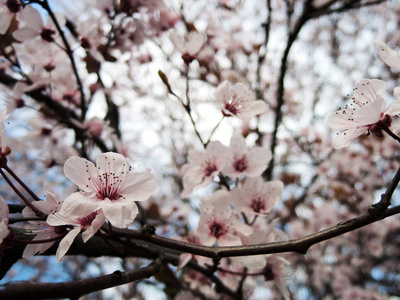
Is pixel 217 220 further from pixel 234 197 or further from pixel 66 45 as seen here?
pixel 66 45

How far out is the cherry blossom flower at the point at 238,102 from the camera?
128 cm

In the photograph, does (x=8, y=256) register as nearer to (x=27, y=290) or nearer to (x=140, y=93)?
(x=27, y=290)

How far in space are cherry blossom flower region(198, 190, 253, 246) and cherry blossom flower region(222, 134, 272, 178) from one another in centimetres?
18

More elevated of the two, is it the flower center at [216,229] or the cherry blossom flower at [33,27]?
the cherry blossom flower at [33,27]

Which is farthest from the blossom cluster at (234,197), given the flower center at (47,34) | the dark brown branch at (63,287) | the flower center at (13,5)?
the flower center at (13,5)

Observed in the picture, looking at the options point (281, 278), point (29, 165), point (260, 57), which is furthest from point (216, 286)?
point (29, 165)

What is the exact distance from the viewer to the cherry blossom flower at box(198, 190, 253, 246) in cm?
112

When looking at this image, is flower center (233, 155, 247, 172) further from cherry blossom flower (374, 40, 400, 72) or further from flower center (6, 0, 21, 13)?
flower center (6, 0, 21, 13)

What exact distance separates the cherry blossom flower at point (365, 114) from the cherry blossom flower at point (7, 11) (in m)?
1.52

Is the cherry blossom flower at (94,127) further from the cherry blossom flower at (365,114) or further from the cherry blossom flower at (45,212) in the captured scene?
the cherry blossom flower at (365,114)

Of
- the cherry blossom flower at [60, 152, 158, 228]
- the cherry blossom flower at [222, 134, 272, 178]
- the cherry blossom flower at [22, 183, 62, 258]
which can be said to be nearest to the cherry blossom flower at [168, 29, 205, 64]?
the cherry blossom flower at [222, 134, 272, 178]

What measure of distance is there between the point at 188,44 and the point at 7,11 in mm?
904

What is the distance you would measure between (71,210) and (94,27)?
1.26 metres

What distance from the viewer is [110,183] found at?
0.87 metres
